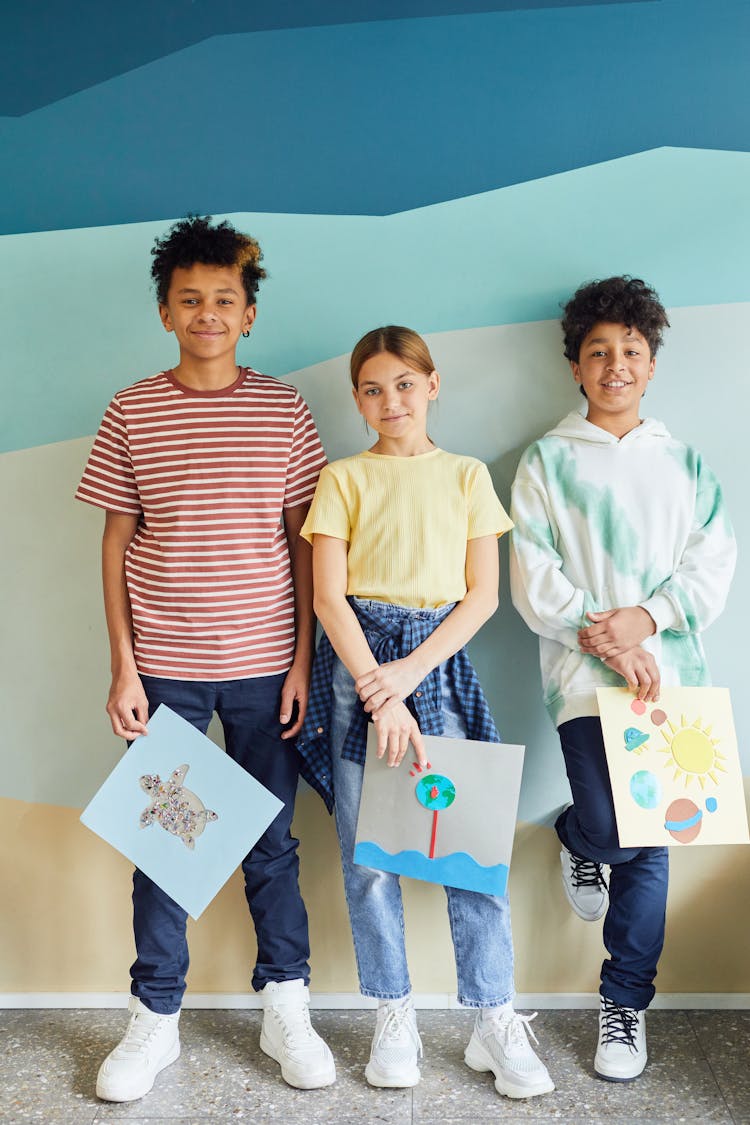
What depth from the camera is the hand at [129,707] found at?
5.61 feet

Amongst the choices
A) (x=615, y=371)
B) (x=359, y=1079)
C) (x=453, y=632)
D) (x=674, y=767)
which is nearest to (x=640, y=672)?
(x=674, y=767)

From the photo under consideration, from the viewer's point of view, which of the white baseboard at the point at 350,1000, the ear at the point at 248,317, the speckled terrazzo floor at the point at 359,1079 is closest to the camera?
the speckled terrazzo floor at the point at 359,1079

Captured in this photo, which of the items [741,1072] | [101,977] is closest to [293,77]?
[101,977]

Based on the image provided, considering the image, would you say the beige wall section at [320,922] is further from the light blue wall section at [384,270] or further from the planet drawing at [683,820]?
the light blue wall section at [384,270]

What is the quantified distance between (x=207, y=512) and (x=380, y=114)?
0.85 metres

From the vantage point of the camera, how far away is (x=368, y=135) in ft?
6.13

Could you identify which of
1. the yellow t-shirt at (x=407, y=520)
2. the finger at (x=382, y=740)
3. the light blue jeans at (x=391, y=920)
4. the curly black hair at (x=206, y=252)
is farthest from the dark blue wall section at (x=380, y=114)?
the finger at (x=382, y=740)

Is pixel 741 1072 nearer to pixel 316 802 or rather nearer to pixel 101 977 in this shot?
pixel 316 802

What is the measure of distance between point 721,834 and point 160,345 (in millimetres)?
1390

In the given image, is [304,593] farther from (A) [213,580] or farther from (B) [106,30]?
(B) [106,30]

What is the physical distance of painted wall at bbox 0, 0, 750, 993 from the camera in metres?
1.85

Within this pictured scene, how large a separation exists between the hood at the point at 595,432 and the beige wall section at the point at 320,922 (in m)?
0.77

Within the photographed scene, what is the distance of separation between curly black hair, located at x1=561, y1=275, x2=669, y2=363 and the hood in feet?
0.42

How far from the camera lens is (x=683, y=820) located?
5.41 feet
